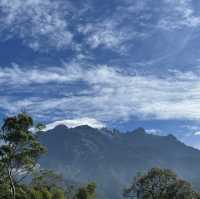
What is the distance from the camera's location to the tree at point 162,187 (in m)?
104

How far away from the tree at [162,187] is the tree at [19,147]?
5749cm

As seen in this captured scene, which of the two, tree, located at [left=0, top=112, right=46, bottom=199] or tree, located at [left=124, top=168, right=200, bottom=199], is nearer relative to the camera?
tree, located at [left=0, top=112, right=46, bottom=199]

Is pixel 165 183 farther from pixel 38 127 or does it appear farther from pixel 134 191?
pixel 38 127

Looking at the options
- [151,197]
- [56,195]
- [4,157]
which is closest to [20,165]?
[4,157]

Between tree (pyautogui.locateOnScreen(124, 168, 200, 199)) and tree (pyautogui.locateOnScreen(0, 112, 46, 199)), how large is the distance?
57.5 m

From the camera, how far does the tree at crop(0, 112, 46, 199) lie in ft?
168

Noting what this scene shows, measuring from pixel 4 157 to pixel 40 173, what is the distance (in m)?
7.86

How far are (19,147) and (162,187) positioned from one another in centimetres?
6093

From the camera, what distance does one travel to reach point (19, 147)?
5206 cm

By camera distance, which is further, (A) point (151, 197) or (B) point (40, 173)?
(A) point (151, 197)

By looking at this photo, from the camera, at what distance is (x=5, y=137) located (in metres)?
51.4

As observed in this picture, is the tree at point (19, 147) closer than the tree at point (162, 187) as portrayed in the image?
Yes

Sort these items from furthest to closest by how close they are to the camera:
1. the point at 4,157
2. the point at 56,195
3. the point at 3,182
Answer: the point at 56,195 < the point at 3,182 < the point at 4,157

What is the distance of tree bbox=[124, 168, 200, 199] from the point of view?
342ft
